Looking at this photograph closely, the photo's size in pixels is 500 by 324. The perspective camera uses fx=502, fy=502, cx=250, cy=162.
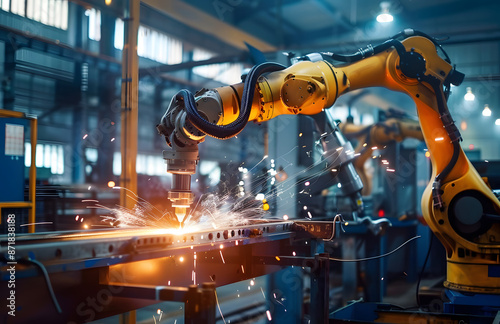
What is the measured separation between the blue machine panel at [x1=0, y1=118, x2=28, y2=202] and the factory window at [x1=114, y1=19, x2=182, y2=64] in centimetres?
583

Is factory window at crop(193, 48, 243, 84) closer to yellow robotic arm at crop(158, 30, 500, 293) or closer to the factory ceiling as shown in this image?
the factory ceiling

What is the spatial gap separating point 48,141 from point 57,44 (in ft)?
8.37

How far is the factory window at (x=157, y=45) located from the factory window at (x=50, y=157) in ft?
9.41

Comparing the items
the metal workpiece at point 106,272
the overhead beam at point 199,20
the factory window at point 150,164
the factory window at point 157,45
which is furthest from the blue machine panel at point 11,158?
the factory window at point 150,164

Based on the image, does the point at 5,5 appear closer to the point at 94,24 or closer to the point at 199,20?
the point at 94,24

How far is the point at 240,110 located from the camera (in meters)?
2.59

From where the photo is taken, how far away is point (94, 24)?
467 inches

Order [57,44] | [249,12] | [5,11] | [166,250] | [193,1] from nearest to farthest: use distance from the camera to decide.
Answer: [166,250], [193,1], [249,12], [5,11], [57,44]

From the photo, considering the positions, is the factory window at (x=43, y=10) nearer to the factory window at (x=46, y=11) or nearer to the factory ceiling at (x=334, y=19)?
the factory window at (x=46, y=11)

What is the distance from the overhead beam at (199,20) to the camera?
6.11m

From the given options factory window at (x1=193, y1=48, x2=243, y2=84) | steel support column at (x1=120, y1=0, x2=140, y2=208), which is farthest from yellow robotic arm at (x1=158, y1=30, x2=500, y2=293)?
factory window at (x1=193, y1=48, x2=243, y2=84)

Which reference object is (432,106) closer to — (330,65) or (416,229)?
(330,65)

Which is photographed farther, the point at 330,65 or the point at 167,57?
the point at 167,57

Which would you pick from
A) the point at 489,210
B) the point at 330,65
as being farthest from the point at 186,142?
the point at 489,210
